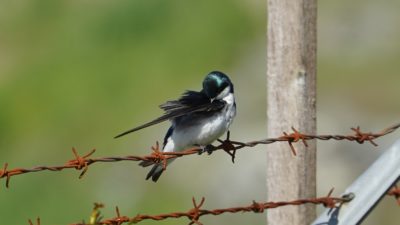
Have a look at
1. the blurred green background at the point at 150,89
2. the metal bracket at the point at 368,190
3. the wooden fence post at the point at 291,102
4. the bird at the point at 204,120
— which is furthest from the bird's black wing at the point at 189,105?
the blurred green background at the point at 150,89

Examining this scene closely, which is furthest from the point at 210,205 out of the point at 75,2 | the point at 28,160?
the point at 75,2

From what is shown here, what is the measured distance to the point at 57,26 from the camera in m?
17.2

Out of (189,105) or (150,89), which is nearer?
(189,105)

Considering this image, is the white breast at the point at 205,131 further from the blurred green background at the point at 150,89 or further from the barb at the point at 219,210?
the blurred green background at the point at 150,89

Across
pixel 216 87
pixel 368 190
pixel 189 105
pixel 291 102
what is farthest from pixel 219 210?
pixel 216 87

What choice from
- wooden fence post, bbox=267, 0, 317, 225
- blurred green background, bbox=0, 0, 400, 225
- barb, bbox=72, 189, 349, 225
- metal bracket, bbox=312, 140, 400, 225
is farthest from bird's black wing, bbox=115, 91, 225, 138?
blurred green background, bbox=0, 0, 400, 225

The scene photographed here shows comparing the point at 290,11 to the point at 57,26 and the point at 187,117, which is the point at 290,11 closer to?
the point at 187,117

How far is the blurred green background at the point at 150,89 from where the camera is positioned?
11.6m

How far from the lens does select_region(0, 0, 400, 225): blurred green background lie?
38.0 feet

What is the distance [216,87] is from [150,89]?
7.82 metres

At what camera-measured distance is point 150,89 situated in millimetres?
14695

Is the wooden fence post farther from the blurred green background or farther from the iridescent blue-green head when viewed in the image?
the blurred green background

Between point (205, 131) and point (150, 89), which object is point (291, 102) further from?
point (150, 89)

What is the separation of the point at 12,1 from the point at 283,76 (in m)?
12.9
